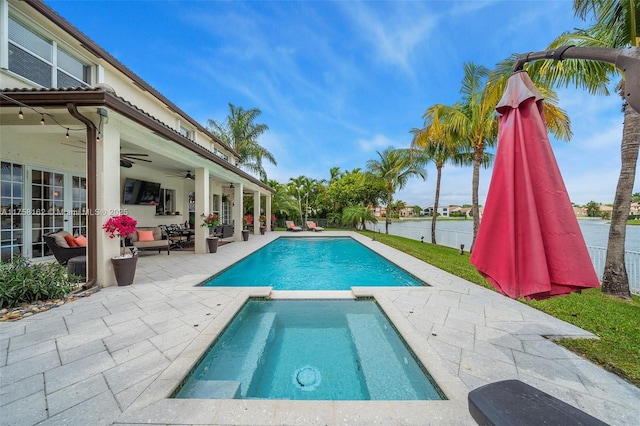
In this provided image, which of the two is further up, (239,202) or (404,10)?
(404,10)

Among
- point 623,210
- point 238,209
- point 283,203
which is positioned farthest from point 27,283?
point 283,203

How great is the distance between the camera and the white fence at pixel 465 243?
585cm

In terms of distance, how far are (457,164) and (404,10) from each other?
9.23 meters

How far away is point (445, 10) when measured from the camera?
880cm

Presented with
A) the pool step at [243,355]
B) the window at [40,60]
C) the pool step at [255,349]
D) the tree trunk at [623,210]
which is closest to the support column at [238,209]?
the window at [40,60]

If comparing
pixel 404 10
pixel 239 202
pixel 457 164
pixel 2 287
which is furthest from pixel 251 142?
pixel 2 287

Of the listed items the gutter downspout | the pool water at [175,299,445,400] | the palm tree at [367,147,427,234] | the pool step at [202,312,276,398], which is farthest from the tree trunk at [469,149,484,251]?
the gutter downspout

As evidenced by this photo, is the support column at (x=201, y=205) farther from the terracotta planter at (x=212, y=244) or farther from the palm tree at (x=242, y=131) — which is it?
the palm tree at (x=242, y=131)

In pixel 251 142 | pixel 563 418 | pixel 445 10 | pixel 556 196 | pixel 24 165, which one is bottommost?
pixel 563 418

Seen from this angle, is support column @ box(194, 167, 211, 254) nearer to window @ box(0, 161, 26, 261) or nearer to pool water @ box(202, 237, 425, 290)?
pool water @ box(202, 237, 425, 290)

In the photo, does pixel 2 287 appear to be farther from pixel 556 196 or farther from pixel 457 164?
pixel 457 164

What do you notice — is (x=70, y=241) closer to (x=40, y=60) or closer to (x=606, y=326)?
(x=40, y=60)

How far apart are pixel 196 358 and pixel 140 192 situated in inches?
415

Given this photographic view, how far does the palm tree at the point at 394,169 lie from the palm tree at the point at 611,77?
39.8ft
